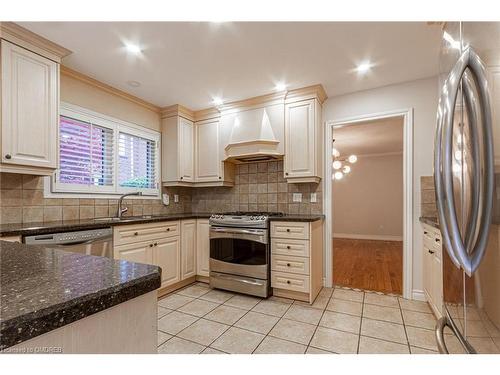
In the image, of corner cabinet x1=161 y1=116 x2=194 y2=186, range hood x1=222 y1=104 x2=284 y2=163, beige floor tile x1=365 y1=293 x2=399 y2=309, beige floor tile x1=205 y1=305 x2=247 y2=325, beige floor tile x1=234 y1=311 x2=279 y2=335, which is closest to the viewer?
beige floor tile x1=234 y1=311 x2=279 y2=335

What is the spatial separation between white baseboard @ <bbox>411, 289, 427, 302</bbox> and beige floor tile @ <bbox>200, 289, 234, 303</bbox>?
6.36 ft

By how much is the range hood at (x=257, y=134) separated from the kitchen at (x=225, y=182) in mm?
19

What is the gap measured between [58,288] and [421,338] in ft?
7.87

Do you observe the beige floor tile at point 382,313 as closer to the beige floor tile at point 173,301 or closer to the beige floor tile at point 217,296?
the beige floor tile at point 217,296

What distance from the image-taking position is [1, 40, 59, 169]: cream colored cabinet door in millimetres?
1844

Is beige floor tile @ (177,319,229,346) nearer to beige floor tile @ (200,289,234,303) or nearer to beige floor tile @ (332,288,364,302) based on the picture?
beige floor tile @ (200,289,234,303)

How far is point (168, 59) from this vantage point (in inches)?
89.7

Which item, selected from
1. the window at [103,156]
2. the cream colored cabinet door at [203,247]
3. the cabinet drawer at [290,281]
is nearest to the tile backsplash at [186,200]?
the window at [103,156]

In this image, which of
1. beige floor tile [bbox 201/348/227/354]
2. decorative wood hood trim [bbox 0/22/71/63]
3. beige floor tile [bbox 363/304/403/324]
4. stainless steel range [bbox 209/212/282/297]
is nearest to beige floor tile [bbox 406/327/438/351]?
beige floor tile [bbox 363/304/403/324]

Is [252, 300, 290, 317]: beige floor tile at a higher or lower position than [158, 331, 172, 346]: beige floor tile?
lower

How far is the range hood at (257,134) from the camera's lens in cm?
302

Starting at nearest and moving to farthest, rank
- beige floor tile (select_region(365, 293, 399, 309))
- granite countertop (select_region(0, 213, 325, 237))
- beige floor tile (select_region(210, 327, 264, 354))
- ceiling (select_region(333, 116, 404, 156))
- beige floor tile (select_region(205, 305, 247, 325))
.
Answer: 1. granite countertop (select_region(0, 213, 325, 237))
2. beige floor tile (select_region(210, 327, 264, 354))
3. beige floor tile (select_region(205, 305, 247, 325))
4. beige floor tile (select_region(365, 293, 399, 309))
5. ceiling (select_region(333, 116, 404, 156))
